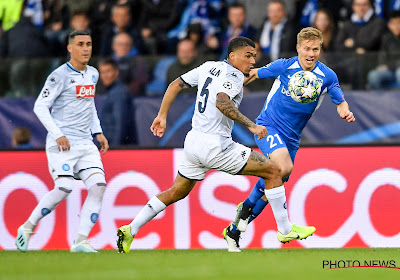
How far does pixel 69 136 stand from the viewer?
9.75m

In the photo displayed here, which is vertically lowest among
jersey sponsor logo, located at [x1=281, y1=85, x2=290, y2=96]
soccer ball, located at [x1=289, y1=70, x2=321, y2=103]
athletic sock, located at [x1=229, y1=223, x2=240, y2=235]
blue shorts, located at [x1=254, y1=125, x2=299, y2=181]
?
athletic sock, located at [x1=229, y1=223, x2=240, y2=235]

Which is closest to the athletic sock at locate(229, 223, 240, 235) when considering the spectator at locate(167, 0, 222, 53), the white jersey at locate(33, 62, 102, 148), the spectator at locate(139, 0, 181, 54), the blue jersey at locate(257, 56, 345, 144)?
the blue jersey at locate(257, 56, 345, 144)

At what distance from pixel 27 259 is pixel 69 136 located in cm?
164

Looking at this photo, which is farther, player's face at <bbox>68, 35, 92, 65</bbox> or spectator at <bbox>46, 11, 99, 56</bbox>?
spectator at <bbox>46, 11, 99, 56</bbox>

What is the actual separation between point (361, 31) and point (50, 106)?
202 inches

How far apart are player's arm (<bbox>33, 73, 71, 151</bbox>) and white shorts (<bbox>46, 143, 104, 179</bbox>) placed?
142 mm

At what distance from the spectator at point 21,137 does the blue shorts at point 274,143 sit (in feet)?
12.4

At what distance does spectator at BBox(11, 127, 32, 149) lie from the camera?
39.1 ft

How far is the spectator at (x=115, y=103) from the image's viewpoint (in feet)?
38.8

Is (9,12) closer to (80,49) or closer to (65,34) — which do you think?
(65,34)

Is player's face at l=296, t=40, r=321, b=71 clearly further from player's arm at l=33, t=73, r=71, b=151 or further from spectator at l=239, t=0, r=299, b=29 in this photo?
spectator at l=239, t=0, r=299, b=29

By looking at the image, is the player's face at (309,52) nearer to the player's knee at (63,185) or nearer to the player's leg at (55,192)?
the player's leg at (55,192)

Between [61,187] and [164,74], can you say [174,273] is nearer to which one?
[61,187]

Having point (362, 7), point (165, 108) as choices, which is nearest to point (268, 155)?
point (165, 108)
